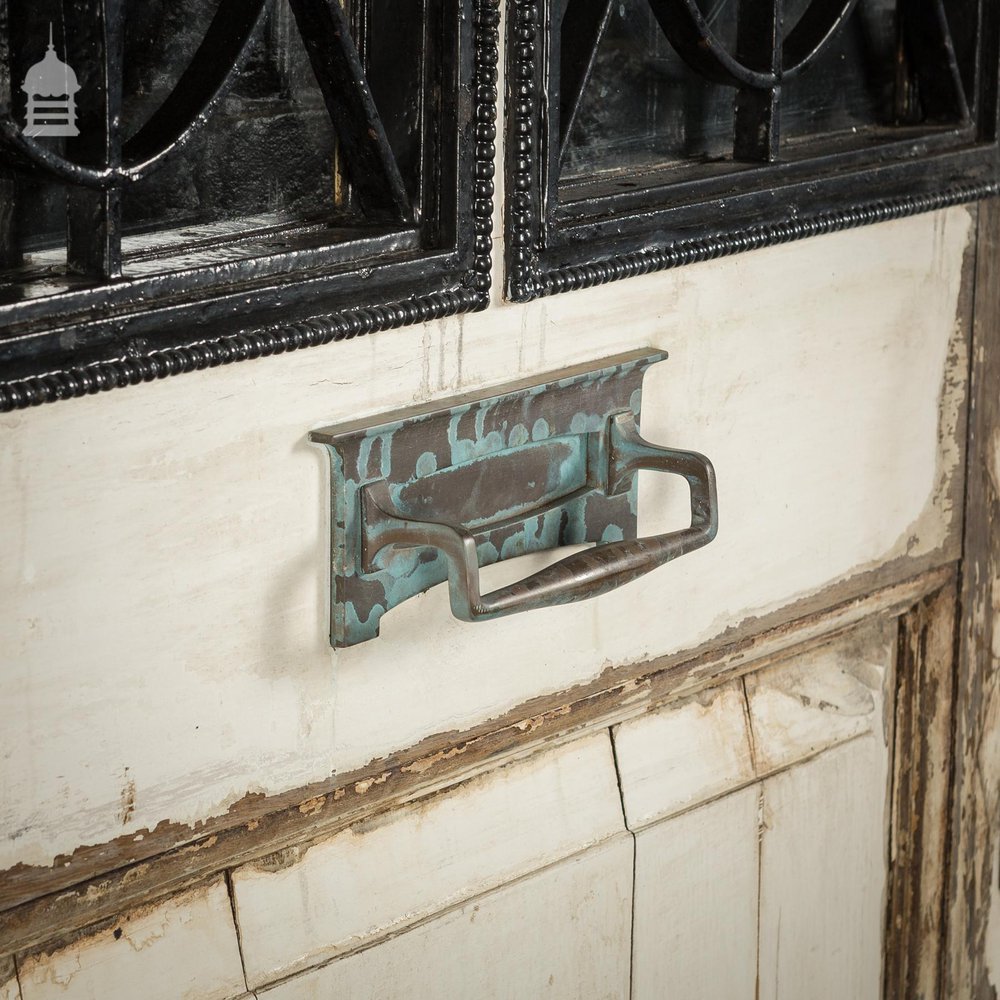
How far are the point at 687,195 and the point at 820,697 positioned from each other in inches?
15.2

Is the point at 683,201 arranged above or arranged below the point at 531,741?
above

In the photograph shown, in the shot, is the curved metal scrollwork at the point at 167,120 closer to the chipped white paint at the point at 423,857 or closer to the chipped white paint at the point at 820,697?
the chipped white paint at the point at 423,857

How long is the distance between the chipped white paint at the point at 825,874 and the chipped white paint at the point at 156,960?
1.35 ft

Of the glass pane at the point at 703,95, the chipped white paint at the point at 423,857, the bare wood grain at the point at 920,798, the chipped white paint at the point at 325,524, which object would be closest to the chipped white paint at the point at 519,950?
the chipped white paint at the point at 423,857

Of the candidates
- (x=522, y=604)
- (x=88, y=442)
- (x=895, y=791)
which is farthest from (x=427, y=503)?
(x=895, y=791)

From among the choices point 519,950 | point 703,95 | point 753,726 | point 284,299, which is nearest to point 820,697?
point 753,726

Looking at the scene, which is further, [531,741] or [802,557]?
[802,557]

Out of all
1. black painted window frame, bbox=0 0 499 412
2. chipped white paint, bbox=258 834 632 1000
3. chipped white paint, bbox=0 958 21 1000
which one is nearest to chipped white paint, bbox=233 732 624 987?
chipped white paint, bbox=258 834 632 1000

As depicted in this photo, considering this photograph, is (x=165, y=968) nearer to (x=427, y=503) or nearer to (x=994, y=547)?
(x=427, y=503)

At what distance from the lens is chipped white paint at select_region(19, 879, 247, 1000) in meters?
0.70

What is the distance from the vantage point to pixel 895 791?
1135 millimetres

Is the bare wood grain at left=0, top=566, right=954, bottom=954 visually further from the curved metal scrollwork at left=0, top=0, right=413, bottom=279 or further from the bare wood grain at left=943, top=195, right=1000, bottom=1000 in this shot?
the curved metal scrollwork at left=0, top=0, right=413, bottom=279

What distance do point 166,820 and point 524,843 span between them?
0.80ft

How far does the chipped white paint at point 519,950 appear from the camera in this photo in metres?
0.82
